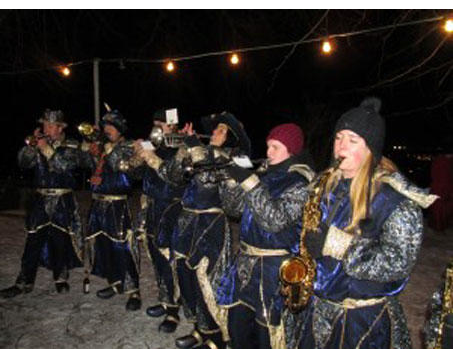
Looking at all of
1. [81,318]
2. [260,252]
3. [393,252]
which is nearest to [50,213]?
[81,318]

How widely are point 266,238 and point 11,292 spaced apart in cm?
395

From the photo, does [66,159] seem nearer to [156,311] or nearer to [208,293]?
[156,311]

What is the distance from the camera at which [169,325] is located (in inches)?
172

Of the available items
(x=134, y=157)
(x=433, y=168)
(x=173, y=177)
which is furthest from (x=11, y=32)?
(x=433, y=168)

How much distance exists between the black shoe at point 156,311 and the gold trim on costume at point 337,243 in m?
3.06

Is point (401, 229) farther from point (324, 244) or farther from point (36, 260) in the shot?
point (36, 260)

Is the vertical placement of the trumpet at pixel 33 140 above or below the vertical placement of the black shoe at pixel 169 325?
above

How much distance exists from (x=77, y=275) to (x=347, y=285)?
16.1ft

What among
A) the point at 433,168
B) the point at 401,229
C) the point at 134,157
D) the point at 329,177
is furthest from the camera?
the point at 433,168

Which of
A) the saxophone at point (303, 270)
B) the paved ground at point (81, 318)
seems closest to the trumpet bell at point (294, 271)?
the saxophone at point (303, 270)

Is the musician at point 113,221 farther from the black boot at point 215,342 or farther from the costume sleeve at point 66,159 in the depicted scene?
the black boot at point 215,342

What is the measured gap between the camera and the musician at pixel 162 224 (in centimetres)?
452

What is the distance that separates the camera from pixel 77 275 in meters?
6.04

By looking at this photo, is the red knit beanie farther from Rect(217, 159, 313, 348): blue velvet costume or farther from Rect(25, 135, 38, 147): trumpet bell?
Rect(25, 135, 38, 147): trumpet bell
